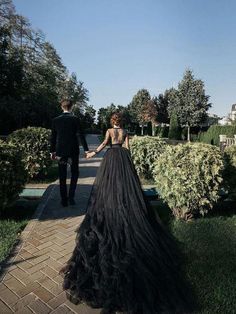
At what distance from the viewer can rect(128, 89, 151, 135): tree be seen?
57719mm

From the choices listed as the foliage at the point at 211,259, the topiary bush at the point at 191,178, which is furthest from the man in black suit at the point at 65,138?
the foliage at the point at 211,259

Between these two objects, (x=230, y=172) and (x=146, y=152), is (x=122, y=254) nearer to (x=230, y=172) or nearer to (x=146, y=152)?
(x=230, y=172)

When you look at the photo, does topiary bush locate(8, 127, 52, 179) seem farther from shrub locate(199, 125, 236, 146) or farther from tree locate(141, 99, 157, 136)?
tree locate(141, 99, 157, 136)

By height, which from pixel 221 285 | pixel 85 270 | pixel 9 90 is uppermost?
pixel 9 90

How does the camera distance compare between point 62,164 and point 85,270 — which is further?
point 62,164

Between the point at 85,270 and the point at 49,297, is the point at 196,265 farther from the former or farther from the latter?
the point at 49,297

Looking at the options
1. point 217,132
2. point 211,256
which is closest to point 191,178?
point 211,256

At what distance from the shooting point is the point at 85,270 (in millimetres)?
3342

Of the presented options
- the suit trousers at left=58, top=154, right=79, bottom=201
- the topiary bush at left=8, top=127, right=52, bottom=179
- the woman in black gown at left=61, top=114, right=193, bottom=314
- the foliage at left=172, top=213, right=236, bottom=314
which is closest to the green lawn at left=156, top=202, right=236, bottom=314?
the foliage at left=172, top=213, right=236, bottom=314

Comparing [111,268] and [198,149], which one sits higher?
[198,149]

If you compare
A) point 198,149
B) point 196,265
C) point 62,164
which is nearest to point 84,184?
point 62,164

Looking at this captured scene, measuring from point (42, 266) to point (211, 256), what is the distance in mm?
1937

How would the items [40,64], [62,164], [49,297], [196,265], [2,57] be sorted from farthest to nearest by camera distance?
1. [40,64]
2. [2,57]
3. [62,164]
4. [196,265]
5. [49,297]

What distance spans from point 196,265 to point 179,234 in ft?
3.57
